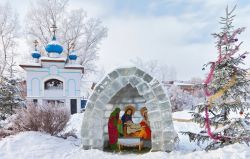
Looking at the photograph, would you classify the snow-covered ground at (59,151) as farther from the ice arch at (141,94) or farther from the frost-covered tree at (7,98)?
the frost-covered tree at (7,98)

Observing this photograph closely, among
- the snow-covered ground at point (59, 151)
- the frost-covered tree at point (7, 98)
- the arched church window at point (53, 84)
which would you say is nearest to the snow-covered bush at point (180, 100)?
the arched church window at point (53, 84)

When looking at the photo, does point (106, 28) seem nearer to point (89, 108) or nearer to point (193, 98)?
point (193, 98)

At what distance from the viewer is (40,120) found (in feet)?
29.0

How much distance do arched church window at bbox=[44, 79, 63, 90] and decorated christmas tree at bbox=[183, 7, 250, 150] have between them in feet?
55.9

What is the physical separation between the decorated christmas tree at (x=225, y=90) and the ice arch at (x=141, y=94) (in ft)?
2.70

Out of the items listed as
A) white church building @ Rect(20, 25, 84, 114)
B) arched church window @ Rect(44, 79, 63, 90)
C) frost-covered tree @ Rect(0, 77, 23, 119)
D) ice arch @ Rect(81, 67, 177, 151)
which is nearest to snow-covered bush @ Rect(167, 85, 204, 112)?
white church building @ Rect(20, 25, 84, 114)

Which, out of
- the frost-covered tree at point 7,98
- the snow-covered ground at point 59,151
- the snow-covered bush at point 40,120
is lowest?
the snow-covered ground at point 59,151

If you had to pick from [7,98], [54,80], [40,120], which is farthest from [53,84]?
[40,120]

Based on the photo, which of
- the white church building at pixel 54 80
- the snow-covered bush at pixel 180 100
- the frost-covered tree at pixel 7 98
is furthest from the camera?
the snow-covered bush at pixel 180 100

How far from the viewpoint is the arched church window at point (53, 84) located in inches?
866

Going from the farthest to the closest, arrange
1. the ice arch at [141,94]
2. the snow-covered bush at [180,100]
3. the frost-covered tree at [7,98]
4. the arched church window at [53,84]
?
the snow-covered bush at [180,100]
the arched church window at [53,84]
the frost-covered tree at [7,98]
the ice arch at [141,94]

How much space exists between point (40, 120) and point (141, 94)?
12.2ft

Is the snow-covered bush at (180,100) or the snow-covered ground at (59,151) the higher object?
the snow-covered bush at (180,100)

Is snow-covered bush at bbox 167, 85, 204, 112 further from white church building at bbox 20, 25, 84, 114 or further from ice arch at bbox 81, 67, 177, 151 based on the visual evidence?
ice arch at bbox 81, 67, 177, 151
